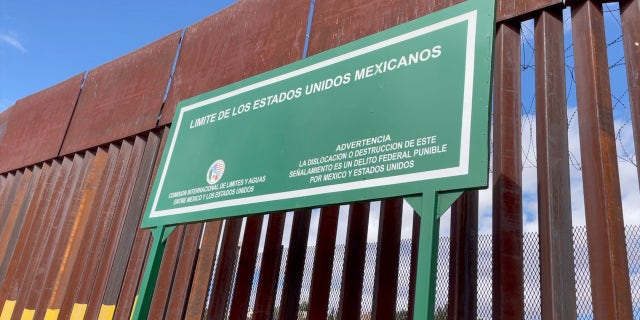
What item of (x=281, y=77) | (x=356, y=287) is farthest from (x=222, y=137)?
(x=356, y=287)

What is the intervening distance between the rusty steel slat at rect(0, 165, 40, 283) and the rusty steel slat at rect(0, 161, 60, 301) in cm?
9

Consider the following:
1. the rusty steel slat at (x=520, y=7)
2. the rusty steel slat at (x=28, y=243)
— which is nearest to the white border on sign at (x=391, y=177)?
the rusty steel slat at (x=520, y=7)

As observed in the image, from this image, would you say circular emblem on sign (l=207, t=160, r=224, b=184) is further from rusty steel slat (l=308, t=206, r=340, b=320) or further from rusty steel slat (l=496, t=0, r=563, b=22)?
rusty steel slat (l=496, t=0, r=563, b=22)

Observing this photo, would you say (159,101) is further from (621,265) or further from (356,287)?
(621,265)

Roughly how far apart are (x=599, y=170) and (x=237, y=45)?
503cm

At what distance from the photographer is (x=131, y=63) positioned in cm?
891

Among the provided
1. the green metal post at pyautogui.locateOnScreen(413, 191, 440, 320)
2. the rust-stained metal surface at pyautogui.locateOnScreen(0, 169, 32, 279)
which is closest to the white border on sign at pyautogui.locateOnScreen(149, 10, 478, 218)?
the green metal post at pyautogui.locateOnScreen(413, 191, 440, 320)

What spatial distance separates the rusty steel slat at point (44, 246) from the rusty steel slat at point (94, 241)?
1.00m

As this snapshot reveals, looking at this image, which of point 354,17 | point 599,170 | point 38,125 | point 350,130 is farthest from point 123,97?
point 599,170

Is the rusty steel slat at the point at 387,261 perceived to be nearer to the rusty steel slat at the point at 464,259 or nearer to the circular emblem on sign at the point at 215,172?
the rusty steel slat at the point at 464,259

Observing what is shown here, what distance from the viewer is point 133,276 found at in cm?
649

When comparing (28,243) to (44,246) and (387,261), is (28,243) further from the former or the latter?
(387,261)

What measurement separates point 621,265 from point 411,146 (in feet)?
5.48

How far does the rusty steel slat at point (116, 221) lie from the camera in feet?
22.0
